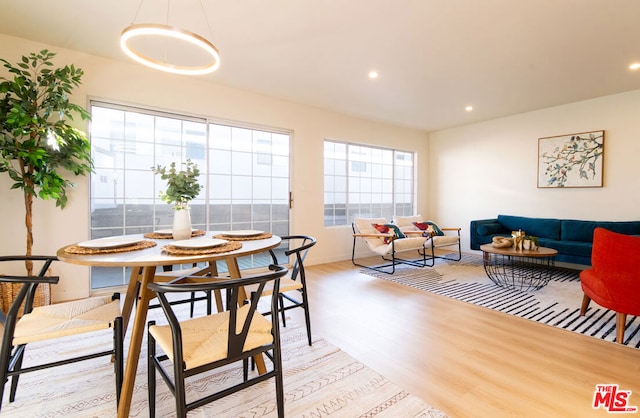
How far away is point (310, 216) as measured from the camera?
4.83 m

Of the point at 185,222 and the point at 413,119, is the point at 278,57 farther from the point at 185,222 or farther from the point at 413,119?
the point at 413,119

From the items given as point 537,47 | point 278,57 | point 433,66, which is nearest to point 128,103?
point 278,57

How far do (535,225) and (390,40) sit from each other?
399 centimetres

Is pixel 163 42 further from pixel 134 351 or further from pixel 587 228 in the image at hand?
pixel 587 228

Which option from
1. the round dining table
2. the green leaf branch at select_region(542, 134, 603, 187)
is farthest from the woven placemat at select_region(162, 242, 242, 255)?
the green leaf branch at select_region(542, 134, 603, 187)

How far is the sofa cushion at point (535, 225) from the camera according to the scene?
468cm

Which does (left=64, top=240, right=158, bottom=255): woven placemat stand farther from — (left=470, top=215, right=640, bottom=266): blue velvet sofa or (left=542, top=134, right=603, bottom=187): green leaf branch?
(left=542, top=134, right=603, bottom=187): green leaf branch

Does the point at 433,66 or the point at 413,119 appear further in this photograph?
the point at 413,119

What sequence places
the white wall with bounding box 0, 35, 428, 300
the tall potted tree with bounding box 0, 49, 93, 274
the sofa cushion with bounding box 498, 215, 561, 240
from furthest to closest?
the sofa cushion with bounding box 498, 215, 561, 240 → the white wall with bounding box 0, 35, 428, 300 → the tall potted tree with bounding box 0, 49, 93, 274

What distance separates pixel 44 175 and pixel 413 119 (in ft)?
17.5

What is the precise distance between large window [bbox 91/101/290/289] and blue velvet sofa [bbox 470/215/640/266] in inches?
133

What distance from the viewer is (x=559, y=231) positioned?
466 cm

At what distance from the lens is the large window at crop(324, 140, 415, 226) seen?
5.32 meters

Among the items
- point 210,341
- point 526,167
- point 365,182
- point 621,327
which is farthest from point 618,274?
point 365,182
